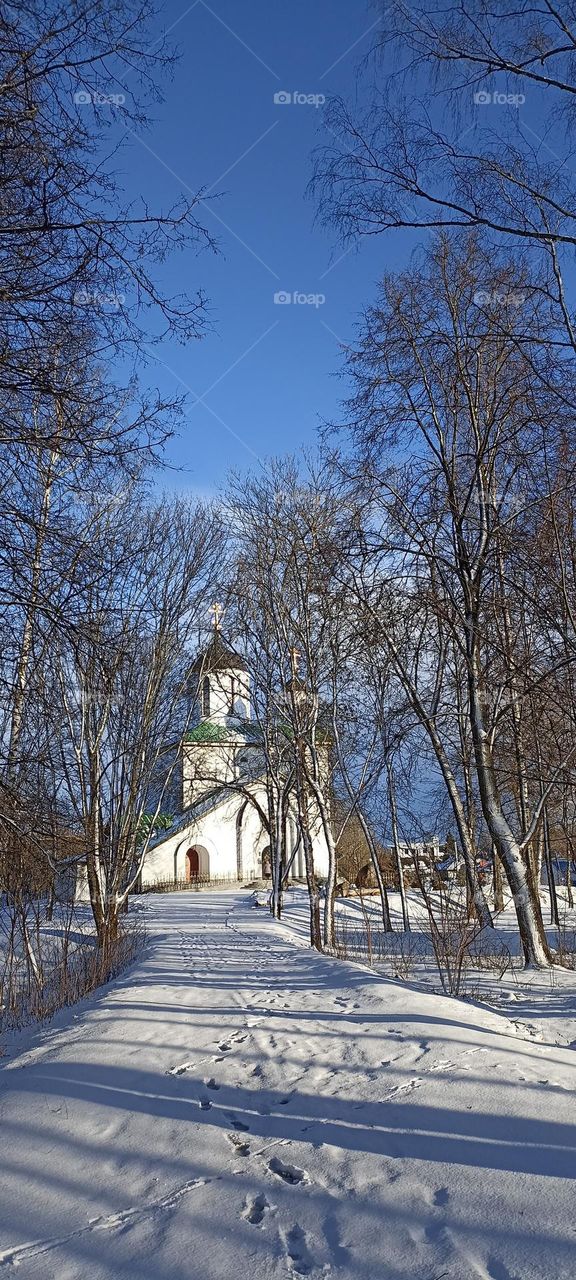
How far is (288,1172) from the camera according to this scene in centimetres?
370

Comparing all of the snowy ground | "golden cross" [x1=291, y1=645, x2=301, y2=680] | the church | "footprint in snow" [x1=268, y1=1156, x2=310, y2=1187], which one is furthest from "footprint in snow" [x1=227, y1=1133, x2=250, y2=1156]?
the church

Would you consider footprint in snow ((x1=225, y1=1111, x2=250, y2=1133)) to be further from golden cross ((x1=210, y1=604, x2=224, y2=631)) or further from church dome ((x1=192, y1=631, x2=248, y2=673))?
golden cross ((x1=210, y1=604, x2=224, y2=631))

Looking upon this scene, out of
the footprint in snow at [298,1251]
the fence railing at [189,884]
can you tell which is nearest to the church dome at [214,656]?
the footprint in snow at [298,1251]

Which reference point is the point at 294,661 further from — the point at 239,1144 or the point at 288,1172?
the point at 288,1172

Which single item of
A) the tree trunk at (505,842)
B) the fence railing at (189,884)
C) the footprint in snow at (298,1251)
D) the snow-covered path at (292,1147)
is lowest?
the fence railing at (189,884)

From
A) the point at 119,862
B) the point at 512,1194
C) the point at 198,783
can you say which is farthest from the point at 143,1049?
the point at 198,783

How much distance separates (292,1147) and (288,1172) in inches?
10.6

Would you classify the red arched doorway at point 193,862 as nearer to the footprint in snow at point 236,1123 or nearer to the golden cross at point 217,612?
the golden cross at point 217,612

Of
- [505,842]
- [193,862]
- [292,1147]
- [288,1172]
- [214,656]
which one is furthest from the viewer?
[193,862]

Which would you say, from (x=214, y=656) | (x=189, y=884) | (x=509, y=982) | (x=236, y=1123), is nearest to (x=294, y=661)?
(x=214, y=656)

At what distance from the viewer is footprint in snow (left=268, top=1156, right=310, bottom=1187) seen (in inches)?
142

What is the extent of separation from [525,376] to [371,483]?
7.65ft

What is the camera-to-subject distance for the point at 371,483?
33.5 feet

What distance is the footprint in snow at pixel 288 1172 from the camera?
360 cm
